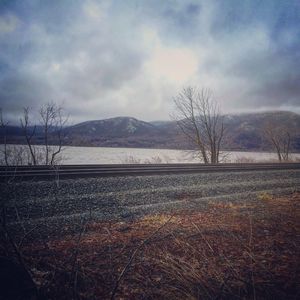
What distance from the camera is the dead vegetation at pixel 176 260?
2596 millimetres

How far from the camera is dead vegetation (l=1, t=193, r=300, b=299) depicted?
260 cm

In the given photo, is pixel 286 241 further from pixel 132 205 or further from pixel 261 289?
pixel 132 205

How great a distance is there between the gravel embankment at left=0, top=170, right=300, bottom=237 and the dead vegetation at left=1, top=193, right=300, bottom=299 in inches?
40.2

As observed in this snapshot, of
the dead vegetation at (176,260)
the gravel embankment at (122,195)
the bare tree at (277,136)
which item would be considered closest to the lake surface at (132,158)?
the bare tree at (277,136)

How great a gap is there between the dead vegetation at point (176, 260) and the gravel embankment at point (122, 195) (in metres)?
1.02

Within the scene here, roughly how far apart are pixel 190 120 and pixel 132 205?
17451mm

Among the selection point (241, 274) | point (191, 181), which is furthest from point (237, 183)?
point (241, 274)

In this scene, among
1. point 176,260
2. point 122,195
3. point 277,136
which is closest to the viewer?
point 176,260

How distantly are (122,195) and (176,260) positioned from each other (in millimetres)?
4868

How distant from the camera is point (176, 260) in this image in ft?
11.4

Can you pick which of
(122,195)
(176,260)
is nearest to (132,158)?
(122,195)

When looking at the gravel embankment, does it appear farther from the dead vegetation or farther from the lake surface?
the lake surface

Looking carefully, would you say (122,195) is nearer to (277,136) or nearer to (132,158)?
(132,158)

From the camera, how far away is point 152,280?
296 centimetres
